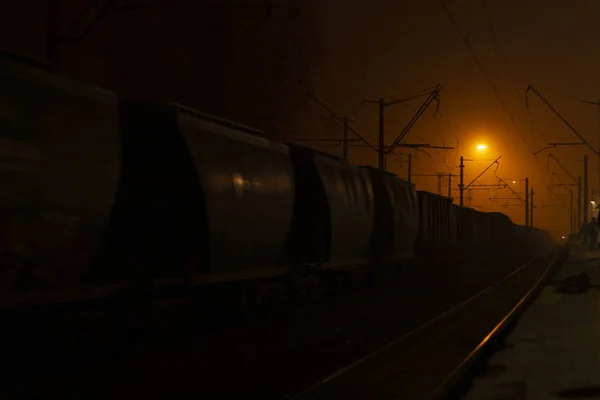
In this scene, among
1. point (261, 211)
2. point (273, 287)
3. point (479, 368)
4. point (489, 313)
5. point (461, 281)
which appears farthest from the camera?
point (461, 281)

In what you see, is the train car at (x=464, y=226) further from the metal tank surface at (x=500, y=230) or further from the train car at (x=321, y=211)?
the train car at (x=321, y=211)

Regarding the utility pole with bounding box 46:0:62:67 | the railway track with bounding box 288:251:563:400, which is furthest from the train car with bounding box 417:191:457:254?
the utility pole with bounding box 46:0:62:67

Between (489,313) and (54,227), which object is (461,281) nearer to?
(489,313)

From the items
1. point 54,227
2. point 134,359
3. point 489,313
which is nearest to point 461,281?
point 489,313

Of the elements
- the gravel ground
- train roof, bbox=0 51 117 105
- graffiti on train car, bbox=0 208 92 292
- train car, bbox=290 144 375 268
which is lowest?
the gravel ground

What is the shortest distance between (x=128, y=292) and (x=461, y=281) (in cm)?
2224

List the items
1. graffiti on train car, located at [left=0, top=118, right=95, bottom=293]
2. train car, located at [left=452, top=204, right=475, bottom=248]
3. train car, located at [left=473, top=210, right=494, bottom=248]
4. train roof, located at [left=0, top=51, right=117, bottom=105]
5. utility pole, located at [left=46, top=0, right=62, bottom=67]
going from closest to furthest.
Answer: graffiti on train car, located at [left=0, top=118, right=95, bottom=293] → train roof, located at [left=0, top=51, right=117, bottom=105] → utility pole, located at [left=46, top=0, right=62, bottom=67] → train car, located at [left=452, top=204, right=475, bottom=248] → train car, located at [left=473, top=210, right=494, bottom=248]

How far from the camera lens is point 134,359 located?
10.5m

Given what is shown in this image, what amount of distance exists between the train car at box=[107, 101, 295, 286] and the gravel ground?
1130 millimetres

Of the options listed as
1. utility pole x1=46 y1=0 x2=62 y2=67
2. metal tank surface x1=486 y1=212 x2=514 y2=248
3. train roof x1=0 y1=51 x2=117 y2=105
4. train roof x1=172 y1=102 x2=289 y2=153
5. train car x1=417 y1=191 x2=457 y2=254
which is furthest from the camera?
metal tank surface x1=486 y1=212 x2=514 y2=248

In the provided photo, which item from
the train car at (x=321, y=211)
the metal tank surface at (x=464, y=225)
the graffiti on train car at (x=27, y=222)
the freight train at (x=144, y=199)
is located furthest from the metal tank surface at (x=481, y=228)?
the graffiti on train car at (x=27, y=222)

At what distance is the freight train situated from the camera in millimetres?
8000

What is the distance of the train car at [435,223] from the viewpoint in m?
28.2

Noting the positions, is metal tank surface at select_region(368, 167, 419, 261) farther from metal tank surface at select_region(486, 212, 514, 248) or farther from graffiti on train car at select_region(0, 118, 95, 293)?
metal tank surface at select_region(486, 212, 514, 248)
